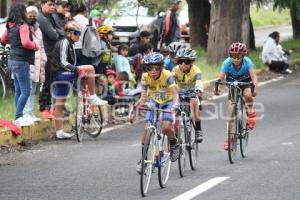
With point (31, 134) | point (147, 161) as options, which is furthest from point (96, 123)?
point (147, 161)

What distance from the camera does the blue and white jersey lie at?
44.7ft

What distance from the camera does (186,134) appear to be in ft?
40.6

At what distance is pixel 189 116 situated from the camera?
12578 millimetres

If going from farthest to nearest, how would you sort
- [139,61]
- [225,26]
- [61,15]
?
1. [225,26]
2. [139,61]
3. [61,15]

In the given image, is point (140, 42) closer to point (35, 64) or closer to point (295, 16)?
point (35, 64)

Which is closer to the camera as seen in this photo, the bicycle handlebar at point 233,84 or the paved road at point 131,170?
the paved road at point 131,170

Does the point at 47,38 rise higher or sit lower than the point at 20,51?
higher

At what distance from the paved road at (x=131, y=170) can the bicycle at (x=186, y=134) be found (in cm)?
17

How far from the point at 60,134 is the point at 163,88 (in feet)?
13.7

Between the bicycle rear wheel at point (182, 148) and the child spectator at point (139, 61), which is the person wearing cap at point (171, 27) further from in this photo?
the bicycle rear wheel at point (182, 148)

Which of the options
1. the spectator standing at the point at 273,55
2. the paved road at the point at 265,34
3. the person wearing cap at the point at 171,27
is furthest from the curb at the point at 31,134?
the paved road at the point at 265,34

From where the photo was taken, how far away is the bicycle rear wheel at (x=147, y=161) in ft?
34.5

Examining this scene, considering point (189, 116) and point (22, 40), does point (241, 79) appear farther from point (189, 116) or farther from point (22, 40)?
point (22, 40)

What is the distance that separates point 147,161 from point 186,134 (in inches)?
72.9
